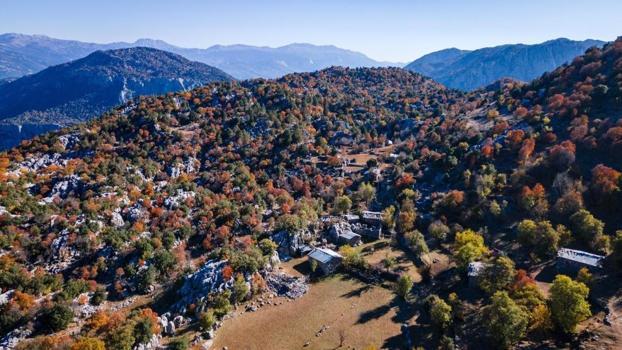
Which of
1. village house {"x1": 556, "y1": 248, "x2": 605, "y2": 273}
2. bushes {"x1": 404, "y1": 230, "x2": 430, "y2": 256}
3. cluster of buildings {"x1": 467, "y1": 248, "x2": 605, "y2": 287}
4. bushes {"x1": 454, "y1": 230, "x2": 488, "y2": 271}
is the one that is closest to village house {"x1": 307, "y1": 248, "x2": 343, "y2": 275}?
bushes {"x1": 404, "y1": 230, "x2": 430, "y2": 256}

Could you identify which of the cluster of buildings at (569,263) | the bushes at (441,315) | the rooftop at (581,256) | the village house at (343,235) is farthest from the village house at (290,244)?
the rooftop at (581,256)

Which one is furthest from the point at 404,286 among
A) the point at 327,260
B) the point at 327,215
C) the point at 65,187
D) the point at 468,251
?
the point at 65,187

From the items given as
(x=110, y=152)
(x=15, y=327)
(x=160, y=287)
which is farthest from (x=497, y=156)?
(x=110, y=152)

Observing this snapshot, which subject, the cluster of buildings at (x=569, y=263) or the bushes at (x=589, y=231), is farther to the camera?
the bushes at (x=589, y=231)

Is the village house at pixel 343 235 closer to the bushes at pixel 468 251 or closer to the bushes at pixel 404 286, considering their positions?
the bushes at pixel 404 286

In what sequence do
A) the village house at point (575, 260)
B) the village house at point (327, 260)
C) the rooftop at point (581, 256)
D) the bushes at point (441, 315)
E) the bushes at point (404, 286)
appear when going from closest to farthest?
1. the bushes at point (441, 315)
2. the village house at point (575, 260)
3. the rooftop at point (581, 256)
4. the bushes at point (404, 286)
5. the village house at point (327, 260)

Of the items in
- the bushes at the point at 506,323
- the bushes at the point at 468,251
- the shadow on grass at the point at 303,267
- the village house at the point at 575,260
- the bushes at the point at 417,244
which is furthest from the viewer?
the shadow on grass at the point at 303,267

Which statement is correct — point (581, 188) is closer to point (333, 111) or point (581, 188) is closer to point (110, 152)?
point (333, 111)
